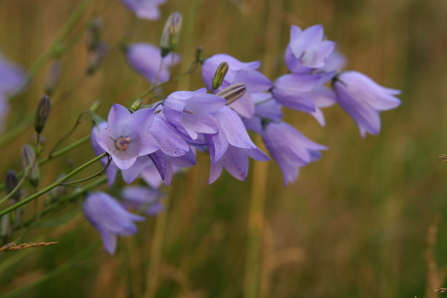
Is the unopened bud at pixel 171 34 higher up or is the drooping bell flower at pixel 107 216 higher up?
the unopened bud at pixel 171 34

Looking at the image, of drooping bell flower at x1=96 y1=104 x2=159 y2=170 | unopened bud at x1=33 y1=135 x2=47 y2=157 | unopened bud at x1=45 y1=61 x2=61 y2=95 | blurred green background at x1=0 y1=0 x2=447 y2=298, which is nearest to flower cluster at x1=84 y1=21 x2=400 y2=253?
drooping bell flower at x1=96 y1=104 x2=159 y2=170

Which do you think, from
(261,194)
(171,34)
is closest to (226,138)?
(171,34)

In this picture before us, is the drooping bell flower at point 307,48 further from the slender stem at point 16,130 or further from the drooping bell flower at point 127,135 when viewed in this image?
the slender stem at point 16,130

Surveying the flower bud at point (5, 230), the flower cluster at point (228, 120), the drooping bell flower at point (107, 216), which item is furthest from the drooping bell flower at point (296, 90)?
the flower bud at point (5, 230)

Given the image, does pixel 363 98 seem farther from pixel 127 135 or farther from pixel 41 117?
pixel 41 117

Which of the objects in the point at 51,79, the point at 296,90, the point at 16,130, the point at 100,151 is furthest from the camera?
the point at 51,79

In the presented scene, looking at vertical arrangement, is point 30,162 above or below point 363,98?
below

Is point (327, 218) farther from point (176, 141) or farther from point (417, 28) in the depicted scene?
point (417, 28)
